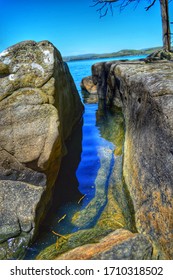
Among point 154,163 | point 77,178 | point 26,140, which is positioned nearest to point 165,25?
point 77,178

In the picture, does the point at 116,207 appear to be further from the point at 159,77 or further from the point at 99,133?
the point at 99,133

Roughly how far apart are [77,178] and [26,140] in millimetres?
1592

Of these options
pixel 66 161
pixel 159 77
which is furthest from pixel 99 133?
pixel 159 77

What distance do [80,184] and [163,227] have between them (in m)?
2.59

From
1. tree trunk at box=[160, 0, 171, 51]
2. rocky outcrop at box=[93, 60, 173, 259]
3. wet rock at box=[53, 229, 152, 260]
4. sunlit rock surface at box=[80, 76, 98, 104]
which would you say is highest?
tree trunk at box=[160, 0, 171, 51]

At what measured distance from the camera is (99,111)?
11.6 metres

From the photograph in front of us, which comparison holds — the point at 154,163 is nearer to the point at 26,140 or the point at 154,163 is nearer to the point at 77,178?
the point at 26,140

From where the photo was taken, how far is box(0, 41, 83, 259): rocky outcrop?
12.7 feet

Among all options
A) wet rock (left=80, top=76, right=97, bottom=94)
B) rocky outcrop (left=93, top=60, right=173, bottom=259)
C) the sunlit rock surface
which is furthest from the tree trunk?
rocky outcrop (left=93, top=60, right=173, bottom=259)

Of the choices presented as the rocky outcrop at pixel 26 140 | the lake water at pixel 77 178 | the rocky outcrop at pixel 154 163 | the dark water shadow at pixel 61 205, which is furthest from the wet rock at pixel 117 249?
the rocky outcrop at pixel 26 140

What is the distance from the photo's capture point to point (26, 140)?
4.50 metres

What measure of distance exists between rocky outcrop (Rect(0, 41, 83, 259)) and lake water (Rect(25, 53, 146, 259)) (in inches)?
7.8

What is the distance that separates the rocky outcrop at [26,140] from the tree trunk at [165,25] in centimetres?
743

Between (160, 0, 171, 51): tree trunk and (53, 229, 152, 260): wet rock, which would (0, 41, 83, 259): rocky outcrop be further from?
(160, 0, 171, 51): tree trunk
